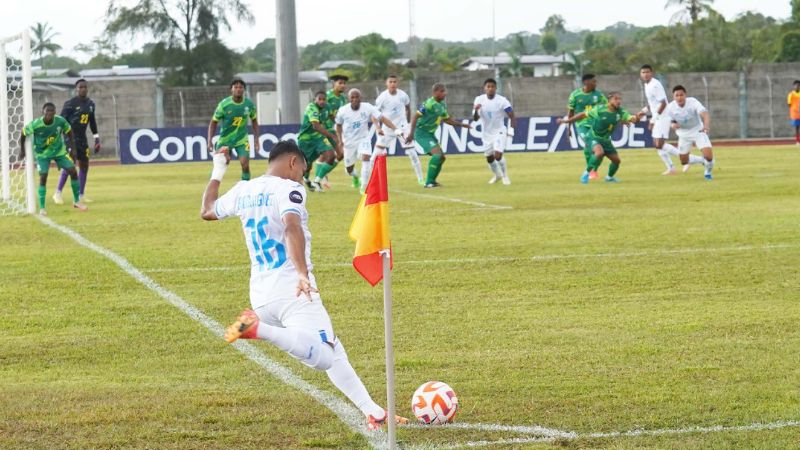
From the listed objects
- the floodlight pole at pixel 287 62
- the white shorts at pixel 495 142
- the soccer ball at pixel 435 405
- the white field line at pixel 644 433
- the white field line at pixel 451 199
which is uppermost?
the floodlight pole at pixel 287 62

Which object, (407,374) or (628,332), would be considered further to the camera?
(628,332)

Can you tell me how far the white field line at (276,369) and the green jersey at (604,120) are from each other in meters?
13.9

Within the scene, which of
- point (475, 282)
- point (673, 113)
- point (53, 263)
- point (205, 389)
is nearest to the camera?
point (205, 389)

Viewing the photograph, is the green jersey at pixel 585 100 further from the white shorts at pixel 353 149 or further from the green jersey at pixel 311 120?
the green jersey at pixel 311 120

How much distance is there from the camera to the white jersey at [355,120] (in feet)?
84.6

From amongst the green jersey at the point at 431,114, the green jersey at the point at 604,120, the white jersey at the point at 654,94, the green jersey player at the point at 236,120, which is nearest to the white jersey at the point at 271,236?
the green jersey player at the point at 236,120

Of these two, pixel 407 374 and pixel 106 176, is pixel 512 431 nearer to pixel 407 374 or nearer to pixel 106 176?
pixel 407 374

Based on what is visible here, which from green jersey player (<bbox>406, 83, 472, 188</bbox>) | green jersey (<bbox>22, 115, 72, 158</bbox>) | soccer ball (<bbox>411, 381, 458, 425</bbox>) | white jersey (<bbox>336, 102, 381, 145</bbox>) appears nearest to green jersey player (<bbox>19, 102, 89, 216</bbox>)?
green jersey (<bbox>22, 115, 72, 158</bbox>)

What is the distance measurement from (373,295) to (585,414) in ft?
15.5

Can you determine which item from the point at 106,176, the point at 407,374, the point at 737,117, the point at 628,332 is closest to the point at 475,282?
the point at 628,332

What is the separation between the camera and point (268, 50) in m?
164

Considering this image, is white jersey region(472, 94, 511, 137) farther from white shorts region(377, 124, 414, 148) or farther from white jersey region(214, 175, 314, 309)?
white jersey region(214, 175, 314, 309)

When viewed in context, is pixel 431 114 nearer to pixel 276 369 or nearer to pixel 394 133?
pixel 394 133

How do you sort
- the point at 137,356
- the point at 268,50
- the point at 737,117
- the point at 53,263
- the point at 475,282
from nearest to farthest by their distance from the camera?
the point at 137,356
the point at 475,282
the point at 53,263
the point at 737,117
the point at 268,50
